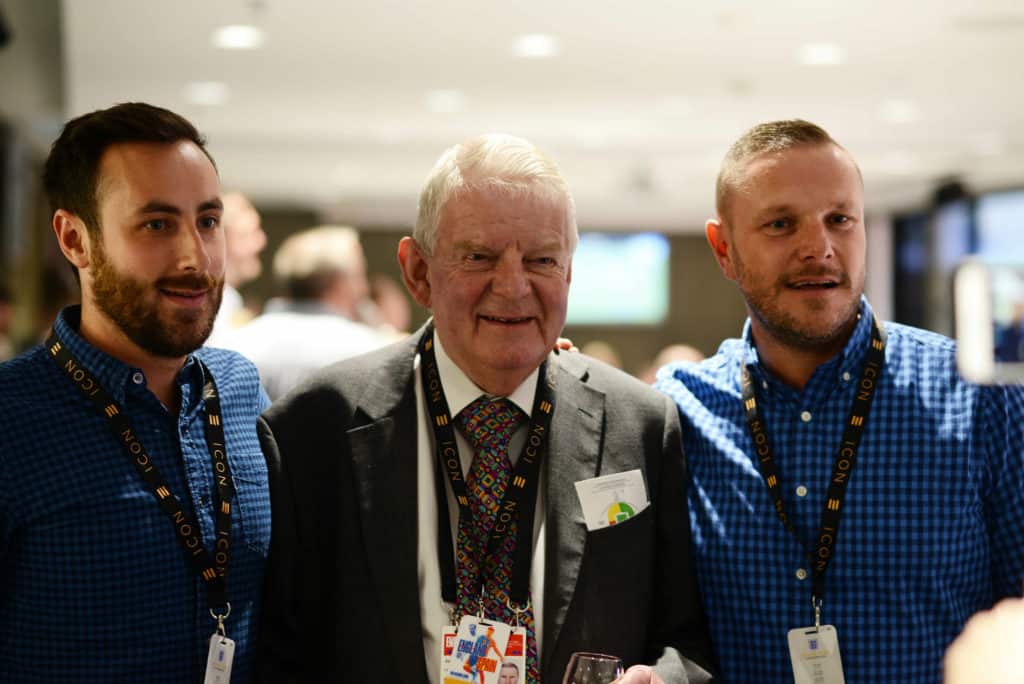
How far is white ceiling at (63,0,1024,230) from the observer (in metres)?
6.96

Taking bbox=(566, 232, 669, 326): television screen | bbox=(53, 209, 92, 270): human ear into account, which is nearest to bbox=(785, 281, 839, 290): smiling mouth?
bbox=(53, 209, 92, 270): human ear

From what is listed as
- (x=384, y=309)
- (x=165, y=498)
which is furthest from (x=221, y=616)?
(x=384, y=309)

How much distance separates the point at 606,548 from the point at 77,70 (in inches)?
300

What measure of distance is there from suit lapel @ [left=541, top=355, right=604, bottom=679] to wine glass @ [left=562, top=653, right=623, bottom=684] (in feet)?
0.85

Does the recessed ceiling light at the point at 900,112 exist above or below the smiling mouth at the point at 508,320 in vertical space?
above

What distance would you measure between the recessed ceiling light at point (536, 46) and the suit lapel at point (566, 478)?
5.71 meters

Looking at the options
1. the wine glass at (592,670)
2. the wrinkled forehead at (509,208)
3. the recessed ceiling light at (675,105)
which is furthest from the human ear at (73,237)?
the recessed ceiling light at (675,105)

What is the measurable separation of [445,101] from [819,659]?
8.29 meters

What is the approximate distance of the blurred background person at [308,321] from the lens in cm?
430

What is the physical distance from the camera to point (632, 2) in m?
6.65

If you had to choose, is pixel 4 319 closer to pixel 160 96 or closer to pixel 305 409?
pixel 160 96

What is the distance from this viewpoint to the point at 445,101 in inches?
383

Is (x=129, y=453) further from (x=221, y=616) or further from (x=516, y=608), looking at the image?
(x=516, y=608)

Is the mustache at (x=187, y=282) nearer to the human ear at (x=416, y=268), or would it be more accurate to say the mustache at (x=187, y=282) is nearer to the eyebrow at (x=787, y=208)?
the human ear at (x=416, y=268)
